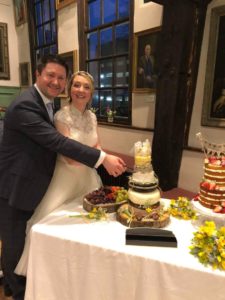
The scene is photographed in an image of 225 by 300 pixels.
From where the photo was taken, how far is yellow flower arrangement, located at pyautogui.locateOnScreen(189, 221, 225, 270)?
1.04 metres

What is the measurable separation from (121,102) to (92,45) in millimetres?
1036

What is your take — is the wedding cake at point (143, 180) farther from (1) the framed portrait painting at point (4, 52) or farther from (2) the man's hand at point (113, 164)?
(1) the framed portrait painting at point (4, 52)

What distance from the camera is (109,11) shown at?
11.1 feet

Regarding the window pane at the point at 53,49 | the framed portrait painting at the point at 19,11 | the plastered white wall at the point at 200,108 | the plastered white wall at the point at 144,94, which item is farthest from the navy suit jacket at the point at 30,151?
the framed portrait painting at the point at 19,11

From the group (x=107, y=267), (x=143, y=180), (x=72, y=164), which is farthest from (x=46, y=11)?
(x=107, y=267)

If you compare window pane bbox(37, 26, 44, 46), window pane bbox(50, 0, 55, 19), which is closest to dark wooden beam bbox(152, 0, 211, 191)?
window pane bbox(50, 0, 55, 19)

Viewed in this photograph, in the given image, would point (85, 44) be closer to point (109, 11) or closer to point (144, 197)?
point (109, 11)

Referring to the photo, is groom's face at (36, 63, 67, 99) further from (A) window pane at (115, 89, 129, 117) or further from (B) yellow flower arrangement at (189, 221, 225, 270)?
(A) window pane at (115, 89, 129, 117)

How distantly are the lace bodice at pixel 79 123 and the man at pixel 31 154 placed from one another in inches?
5.1

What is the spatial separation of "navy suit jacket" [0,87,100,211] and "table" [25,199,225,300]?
235 mm

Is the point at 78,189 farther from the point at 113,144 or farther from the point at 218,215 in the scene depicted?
the point at 113,144

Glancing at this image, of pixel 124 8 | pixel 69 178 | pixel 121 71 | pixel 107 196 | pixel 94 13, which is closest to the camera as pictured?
pixel 107 196

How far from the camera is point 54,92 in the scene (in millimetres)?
1678

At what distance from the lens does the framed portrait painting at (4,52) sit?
5.57 m
